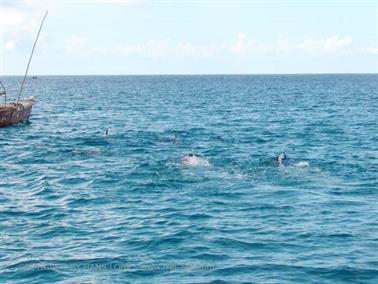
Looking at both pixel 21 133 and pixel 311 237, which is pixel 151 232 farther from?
pixel 21 133

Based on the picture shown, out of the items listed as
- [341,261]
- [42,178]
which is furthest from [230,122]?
[341,261]

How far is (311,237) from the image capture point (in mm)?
20641

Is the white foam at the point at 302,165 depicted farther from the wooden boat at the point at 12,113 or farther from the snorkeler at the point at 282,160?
the wooden boat at the point at 12,113

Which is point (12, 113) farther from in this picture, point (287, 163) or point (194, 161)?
point (287, 163)

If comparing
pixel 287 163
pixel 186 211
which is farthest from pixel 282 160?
pixel 186 211

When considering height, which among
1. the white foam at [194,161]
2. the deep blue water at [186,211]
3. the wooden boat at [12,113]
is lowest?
the deep blue water at [186,211]

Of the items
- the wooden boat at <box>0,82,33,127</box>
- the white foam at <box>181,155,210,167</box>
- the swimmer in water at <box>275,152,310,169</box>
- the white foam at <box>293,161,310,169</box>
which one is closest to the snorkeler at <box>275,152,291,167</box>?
the swimmer in water at <box>275,152,310,169</box>

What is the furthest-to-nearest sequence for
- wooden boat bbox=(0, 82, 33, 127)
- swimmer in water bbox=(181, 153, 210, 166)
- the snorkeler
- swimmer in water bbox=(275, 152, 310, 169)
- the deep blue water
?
wooden boat bbox=(0, 82, 33, 127), the snorkeler, swimmer in water bbox=(181, 153, 210, 166), swimmer in water bbox=(275, 152, 310, 169), the deep blue water

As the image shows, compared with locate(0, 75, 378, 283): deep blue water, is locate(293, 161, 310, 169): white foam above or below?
above

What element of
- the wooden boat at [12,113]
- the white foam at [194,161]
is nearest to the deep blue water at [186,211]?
the white foam at [194,161]

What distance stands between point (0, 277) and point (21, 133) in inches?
1569

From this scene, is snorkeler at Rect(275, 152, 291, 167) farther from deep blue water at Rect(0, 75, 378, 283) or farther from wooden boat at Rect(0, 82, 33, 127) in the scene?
wooden boat at Rect(0, 82, 33, 127)

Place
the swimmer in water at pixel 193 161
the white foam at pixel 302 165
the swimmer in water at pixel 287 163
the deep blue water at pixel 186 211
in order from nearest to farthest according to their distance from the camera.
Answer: the deep blue water at pixel 186 211 → the white foam at pixel 302 165 → the swimmer in water at pixel 287 163 → the swimmer in water at pixel 193 161

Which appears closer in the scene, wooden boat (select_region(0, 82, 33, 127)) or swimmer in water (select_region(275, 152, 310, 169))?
swimmer in water (select_region(275, 152, 310, 169))
